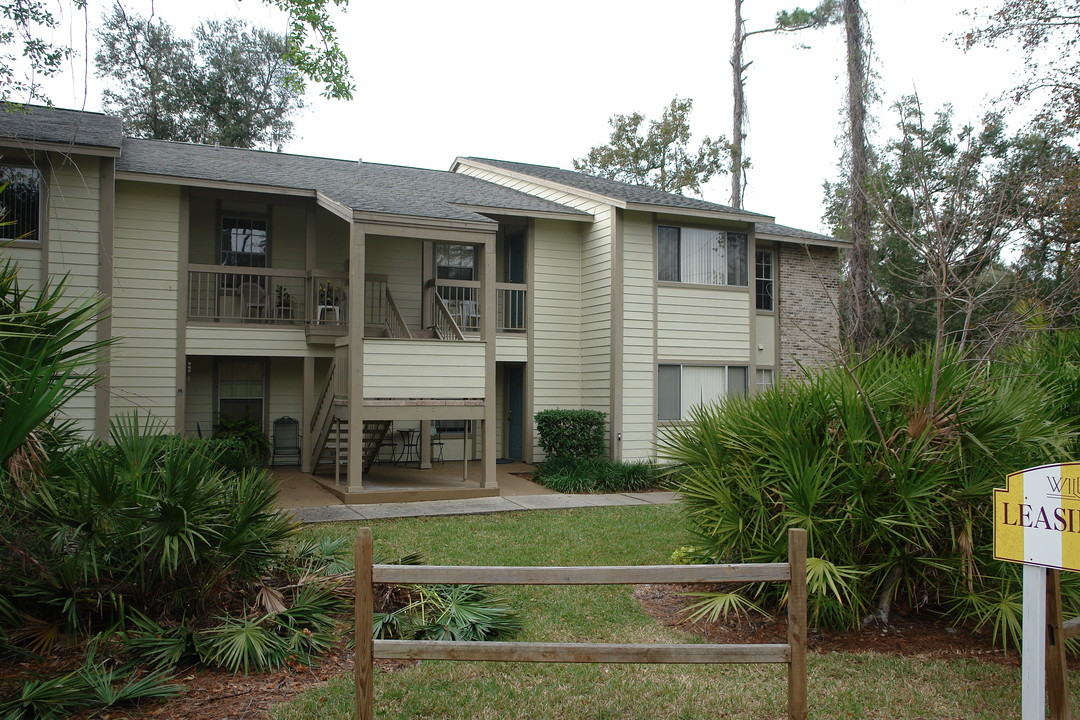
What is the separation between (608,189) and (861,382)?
12.8m

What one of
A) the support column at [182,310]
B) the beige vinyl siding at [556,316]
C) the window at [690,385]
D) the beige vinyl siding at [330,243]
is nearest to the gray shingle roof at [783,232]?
the window at [690,385]

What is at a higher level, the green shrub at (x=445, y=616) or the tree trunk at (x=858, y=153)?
the tree trunk at (x=858, y=153)

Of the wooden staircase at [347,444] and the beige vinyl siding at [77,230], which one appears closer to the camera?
the beige vinyl siding at [77,230]

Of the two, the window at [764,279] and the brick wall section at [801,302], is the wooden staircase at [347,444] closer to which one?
the window at [764,279]

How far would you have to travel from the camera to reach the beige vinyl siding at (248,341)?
1533 cm

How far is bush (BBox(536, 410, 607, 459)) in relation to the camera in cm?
1677

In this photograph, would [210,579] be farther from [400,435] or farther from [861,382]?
[400,435]

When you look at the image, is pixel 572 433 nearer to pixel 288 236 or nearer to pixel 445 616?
pixel 288 236

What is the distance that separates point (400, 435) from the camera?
59.9 ft

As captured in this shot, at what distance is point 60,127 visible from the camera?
1380 cm

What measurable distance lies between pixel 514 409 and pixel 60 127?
1035 centimetres

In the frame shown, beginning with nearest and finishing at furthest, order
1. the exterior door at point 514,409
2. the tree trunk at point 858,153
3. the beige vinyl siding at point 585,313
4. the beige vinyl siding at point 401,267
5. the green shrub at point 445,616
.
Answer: the green shrub at point 445,616
the beige vinyl siding at point 585,313
the beige vinyl siding at point 401,267
the exterior door at point 514,409
the tree trunk at point 858,153

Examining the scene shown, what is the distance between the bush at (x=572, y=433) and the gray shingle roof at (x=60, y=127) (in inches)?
358

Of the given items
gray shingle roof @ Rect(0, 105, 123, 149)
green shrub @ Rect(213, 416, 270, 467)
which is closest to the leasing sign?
gray shingle roof @ Rect(0, 105, 123, 149)
